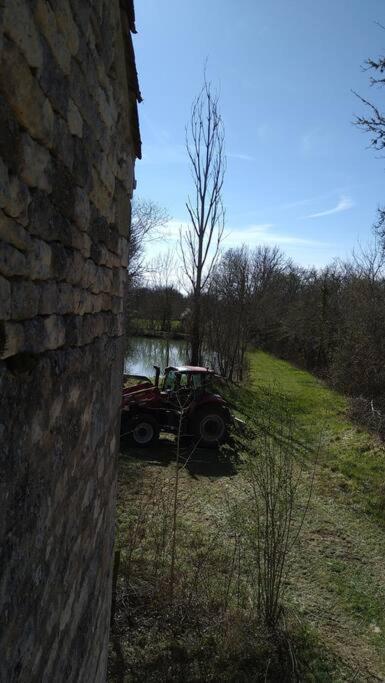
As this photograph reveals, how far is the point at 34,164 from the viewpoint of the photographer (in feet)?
4.47

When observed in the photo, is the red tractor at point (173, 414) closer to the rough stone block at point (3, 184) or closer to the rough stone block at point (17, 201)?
the rough stone block at point (17, 201)

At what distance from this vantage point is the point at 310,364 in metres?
27.4

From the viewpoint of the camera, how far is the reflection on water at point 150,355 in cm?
2605

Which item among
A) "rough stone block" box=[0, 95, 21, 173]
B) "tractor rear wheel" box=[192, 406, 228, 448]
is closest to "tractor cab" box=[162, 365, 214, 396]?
"tractor rear wheel" box=[192, 406, 228, 448]

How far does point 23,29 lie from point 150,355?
93.1ft

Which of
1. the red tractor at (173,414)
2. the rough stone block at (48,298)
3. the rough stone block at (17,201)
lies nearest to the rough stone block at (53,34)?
the rough stone block at (17,201)

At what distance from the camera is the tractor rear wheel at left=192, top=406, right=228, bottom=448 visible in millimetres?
11008

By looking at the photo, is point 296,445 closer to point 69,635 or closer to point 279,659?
point 279,659

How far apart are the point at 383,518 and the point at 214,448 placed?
13.0ft

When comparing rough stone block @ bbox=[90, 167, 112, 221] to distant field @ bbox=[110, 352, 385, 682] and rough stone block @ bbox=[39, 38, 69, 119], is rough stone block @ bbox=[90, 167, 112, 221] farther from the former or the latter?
distant field @ bbox=[110, 352, 385, 682]

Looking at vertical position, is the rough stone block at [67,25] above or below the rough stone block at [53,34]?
above

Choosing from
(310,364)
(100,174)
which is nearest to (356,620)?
(100,174)

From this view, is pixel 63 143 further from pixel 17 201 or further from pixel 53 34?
pixel 17 201

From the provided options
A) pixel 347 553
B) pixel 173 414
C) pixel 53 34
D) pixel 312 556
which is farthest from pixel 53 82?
pixel 173 414
